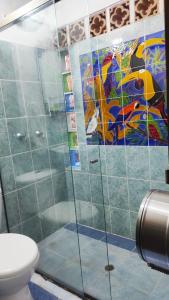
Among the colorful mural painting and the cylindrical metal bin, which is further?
the colorful mural painting

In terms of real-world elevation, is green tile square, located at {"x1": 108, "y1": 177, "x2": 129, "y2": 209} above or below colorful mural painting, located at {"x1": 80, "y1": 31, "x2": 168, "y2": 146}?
below

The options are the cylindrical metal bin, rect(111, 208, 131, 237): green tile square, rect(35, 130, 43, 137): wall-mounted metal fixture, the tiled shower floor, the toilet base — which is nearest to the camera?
the cylindrical metal bin

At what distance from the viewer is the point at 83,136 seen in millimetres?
2053

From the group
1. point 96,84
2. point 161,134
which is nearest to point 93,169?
point 161,134

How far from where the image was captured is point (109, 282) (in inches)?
58.2

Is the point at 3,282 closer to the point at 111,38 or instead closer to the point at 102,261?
the point at 102,261

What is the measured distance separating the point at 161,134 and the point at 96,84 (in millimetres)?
712

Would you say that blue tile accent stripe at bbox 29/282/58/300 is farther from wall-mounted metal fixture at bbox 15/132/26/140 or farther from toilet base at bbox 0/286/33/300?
wall-mounted metal fixture at bbox 15/132/26/140

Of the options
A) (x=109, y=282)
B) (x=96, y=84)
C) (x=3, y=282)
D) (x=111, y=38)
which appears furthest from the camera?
(x=96, y=84)

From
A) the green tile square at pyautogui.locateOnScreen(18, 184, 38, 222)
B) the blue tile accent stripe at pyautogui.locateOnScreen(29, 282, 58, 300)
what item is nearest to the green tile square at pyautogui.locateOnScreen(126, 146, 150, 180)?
the green tile square at pyautogui.locateOnScreen(18, 184, 38, 222)

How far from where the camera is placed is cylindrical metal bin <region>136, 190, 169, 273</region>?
56 centimetres

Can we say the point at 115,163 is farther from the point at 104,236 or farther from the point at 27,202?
the point at 27,202

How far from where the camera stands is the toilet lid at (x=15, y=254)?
115 cm

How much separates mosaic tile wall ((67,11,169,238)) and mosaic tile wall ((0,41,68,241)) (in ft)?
0.81
